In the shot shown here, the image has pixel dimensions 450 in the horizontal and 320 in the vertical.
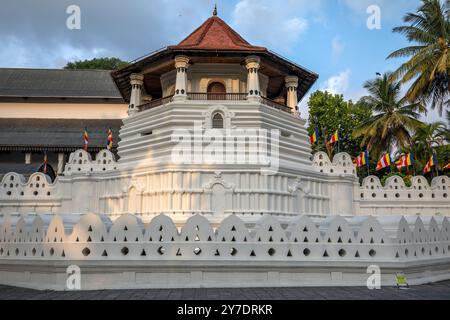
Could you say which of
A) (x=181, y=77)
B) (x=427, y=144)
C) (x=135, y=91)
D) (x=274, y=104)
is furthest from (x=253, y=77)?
(x=427, y=144)

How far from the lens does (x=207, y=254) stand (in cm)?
1166

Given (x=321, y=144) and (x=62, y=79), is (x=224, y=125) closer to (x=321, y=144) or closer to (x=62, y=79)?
(x=321, y=144)

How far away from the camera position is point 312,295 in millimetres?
10367

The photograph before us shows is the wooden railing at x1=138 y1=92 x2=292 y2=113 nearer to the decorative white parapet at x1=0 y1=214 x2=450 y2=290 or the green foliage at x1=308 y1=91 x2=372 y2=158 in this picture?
the decorative white parapet at x1=0 y1=214 x2=450 y2=290

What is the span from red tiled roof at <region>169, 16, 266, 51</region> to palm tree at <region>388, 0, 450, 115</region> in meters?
9.41

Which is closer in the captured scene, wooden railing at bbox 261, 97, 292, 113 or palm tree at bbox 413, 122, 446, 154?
wooden railing at bbox 261, 97, 292, 113

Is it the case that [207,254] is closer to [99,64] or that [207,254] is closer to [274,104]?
[274,104]

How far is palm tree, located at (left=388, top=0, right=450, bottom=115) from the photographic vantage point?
23.8 m

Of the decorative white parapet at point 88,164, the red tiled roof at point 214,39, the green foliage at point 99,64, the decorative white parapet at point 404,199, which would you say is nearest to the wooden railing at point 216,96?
the red tiled roof at point 214,39

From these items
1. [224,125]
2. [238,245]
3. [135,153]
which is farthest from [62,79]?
[238,245]

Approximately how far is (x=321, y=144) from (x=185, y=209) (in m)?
26.0

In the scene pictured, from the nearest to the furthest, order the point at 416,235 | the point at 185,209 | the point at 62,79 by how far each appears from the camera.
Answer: the point at 416,235
the point at 185,209
the point at 62,79

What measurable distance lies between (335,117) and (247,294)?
103 feet

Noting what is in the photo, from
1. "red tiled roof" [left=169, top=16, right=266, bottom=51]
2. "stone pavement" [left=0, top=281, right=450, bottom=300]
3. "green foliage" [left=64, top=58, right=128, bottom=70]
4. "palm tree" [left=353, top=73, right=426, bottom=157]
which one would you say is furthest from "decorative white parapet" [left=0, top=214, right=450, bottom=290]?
"green foliage" [left=64, top=58, right=128, bottom=70]
